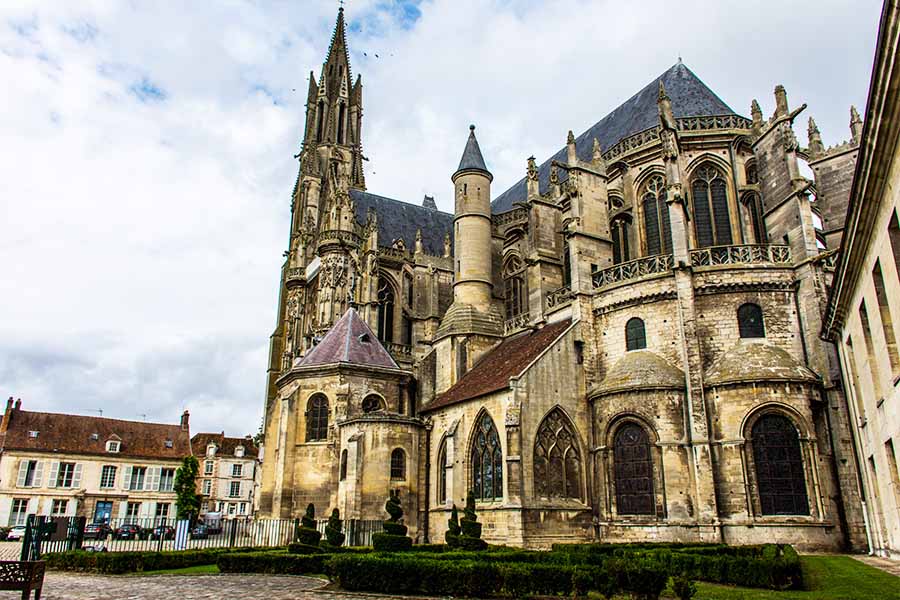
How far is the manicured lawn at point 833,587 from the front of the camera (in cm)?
938

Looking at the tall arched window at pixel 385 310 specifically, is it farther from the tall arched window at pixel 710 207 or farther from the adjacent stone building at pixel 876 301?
the adjacent stone building at pixel 876 301

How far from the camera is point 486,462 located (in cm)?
2289

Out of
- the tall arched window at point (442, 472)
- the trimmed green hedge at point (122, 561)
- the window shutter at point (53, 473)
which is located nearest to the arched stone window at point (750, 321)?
the tall arched window at point (442, 472)

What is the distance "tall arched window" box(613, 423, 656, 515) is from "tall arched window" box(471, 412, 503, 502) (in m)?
3.73

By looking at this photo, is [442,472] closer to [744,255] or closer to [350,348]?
[350,348]

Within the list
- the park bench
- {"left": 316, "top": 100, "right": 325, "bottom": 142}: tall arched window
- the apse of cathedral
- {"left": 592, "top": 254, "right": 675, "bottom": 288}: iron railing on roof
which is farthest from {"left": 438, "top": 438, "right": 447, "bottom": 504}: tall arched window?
{"left": 316, "top": 100, "right": 325, "bottom": 142}: tall arched window

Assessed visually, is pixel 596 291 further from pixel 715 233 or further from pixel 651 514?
pixel 651 514

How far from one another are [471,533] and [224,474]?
43.3 meters

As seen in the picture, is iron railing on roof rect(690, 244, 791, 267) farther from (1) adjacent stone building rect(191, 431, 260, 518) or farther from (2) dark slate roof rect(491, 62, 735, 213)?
(1) adjacent stone building rect(191, 431, 260, 518)

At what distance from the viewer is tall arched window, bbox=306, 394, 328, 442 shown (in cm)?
2695

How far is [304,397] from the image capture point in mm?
27406

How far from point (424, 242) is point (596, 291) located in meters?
17.8

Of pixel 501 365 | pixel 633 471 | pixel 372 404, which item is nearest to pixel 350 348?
pixel 372 404

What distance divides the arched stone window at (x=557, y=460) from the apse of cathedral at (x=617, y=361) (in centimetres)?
7
